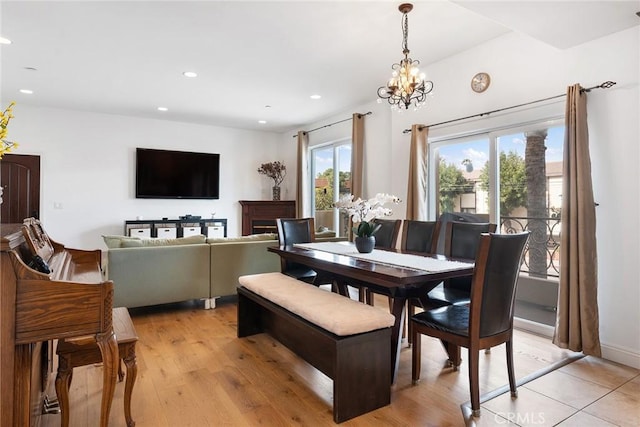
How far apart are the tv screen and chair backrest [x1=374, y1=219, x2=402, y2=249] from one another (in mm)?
4600

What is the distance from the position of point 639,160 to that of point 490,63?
63.6 inches

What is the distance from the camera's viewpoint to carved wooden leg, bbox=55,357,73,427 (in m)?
1.70

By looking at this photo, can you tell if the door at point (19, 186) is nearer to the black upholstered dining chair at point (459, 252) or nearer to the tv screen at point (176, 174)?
the tv screen at point (176, 174)

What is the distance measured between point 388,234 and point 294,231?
1046mm

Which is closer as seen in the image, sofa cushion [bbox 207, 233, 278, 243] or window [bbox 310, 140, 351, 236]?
sofa cushion [bbox 207, 233, 278, 243]

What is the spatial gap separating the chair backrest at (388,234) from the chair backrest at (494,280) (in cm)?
159

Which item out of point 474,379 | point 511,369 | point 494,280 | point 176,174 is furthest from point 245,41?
point 176,174

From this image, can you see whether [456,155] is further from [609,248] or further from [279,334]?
[279,334]

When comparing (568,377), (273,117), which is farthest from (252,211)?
(568,377)

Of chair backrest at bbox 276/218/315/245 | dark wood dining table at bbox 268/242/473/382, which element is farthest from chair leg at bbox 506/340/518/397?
chair backrest at bbox 276/218/315/245

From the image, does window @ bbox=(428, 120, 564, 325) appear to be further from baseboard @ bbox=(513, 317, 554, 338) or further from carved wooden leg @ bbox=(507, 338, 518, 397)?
carved wooden leg @ bbox=(507, 338, 518, 397)

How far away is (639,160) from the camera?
2.64m

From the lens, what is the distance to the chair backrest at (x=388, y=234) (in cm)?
364

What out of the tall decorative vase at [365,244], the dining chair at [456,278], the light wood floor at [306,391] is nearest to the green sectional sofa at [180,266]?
the light wood floor at [306,391]
